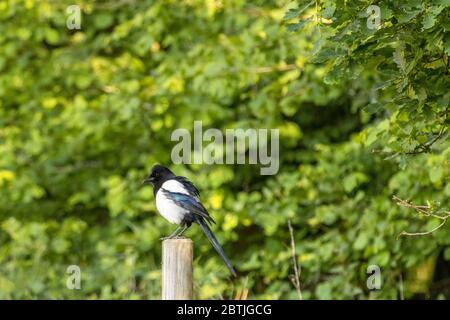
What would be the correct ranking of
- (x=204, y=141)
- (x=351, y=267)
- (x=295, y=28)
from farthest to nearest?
(x=204, y=141)
(x=351, y=267)
(x=295, y=28)

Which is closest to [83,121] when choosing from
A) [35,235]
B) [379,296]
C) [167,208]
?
[35,235]

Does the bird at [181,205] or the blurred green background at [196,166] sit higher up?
the blurred green background at [196,166]

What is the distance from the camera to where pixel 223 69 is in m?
8.70

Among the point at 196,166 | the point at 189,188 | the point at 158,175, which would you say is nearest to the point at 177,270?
the point at 189,188

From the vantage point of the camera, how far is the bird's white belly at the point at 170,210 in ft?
17.8

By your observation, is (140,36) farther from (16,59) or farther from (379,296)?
(379,296)

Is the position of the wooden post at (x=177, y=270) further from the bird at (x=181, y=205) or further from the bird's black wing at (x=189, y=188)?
the bird's black wing at (x=189, y=188)

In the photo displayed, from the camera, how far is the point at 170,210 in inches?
215

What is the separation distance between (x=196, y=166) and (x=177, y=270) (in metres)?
4.71

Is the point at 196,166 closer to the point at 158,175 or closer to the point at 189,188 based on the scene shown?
the point at 158,175

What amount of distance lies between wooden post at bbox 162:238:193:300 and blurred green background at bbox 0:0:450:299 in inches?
87.7

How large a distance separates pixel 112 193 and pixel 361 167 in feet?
8.38

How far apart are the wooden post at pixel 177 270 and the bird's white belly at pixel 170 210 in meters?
1.02

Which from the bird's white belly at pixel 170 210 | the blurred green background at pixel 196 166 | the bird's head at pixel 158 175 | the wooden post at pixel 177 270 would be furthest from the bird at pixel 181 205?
the blurred green background at pixel 196 166
